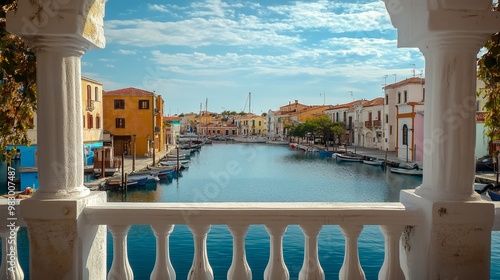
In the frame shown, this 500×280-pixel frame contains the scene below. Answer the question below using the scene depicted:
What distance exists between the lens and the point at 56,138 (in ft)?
6.82

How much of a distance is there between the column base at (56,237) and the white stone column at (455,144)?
1.89 metres

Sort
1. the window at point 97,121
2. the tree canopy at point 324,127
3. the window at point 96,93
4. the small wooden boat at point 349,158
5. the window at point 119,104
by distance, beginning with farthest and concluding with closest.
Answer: the tree canopy at point 324,127, the small wooden boat at point 349,158, the window at point 119,104, the window at point 97,121, the window at point 96,93

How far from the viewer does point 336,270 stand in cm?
1023

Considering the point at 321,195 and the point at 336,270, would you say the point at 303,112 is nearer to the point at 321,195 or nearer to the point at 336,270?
the point at 321,195

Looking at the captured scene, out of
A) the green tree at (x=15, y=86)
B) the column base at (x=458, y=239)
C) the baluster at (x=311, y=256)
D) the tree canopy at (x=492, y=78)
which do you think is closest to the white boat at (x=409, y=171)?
the tree canopy at (x=492, y=78)

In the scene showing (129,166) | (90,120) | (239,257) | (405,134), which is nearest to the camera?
(239,257)

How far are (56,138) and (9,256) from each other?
73cm

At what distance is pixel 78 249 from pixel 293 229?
11543mm

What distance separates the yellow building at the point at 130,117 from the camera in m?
33.9

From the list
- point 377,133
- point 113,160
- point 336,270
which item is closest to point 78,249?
point 336,270

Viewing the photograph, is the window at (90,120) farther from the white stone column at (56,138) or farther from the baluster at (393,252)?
the baluster at (393,252)

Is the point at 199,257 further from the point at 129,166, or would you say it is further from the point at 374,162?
the point at 374,162

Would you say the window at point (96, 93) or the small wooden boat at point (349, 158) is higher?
the window at point (96, 93)

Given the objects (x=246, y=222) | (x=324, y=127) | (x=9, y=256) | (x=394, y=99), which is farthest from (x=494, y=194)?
(x=324, y=127)
